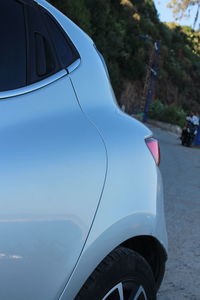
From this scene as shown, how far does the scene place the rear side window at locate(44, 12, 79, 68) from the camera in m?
1.87

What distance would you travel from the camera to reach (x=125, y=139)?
1.98m

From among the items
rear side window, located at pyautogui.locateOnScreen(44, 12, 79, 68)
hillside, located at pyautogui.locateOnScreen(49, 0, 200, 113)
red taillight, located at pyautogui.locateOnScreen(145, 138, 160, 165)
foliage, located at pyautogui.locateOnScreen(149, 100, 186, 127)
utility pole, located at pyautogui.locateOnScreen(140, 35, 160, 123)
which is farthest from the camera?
hillside, located at pyautogui.locateOnScreen(49, 0, 200, 113)

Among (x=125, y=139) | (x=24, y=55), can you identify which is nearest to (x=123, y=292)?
(x=125, y=139)

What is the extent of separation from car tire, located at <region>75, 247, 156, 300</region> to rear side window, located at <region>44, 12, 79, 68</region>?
34.9 inches

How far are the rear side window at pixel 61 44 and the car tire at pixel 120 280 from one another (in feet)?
2.91

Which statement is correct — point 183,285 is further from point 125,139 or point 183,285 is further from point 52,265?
point 52,265

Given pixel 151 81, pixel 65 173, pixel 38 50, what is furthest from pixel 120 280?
pixel 151 81

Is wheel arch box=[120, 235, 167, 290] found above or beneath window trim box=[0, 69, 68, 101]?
beneath

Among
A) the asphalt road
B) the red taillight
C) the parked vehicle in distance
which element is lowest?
the parked vehicle in distance

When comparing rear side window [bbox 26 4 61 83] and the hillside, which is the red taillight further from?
the hillside

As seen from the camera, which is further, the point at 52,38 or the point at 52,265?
the point at 52,38

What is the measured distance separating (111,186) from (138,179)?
221 mm

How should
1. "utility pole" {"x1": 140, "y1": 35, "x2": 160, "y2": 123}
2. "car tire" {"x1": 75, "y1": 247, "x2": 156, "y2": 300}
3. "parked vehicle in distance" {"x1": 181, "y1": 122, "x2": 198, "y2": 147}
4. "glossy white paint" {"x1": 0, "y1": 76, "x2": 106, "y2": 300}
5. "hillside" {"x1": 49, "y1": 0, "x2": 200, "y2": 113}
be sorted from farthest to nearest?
"hillside" {"x1": 49, "y1": 0, "x2": 200, "y2": 113}, "utility pole" {"x1": 140, "y1": 35, "x2": 160, "y2": 123}, "parked vehicle in distance" {"x1": 181, "y1": 122, "x2": 198, "y2": 147}, "car tire" {"x1": 75, "y1": 247, "x2": 156, "y2": 300}, "glossy white paint" {"x1": 0, "y1": 76, "x2": 106, "y2": 300}

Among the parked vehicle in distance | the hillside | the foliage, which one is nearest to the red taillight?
the parked vehicle in distance
